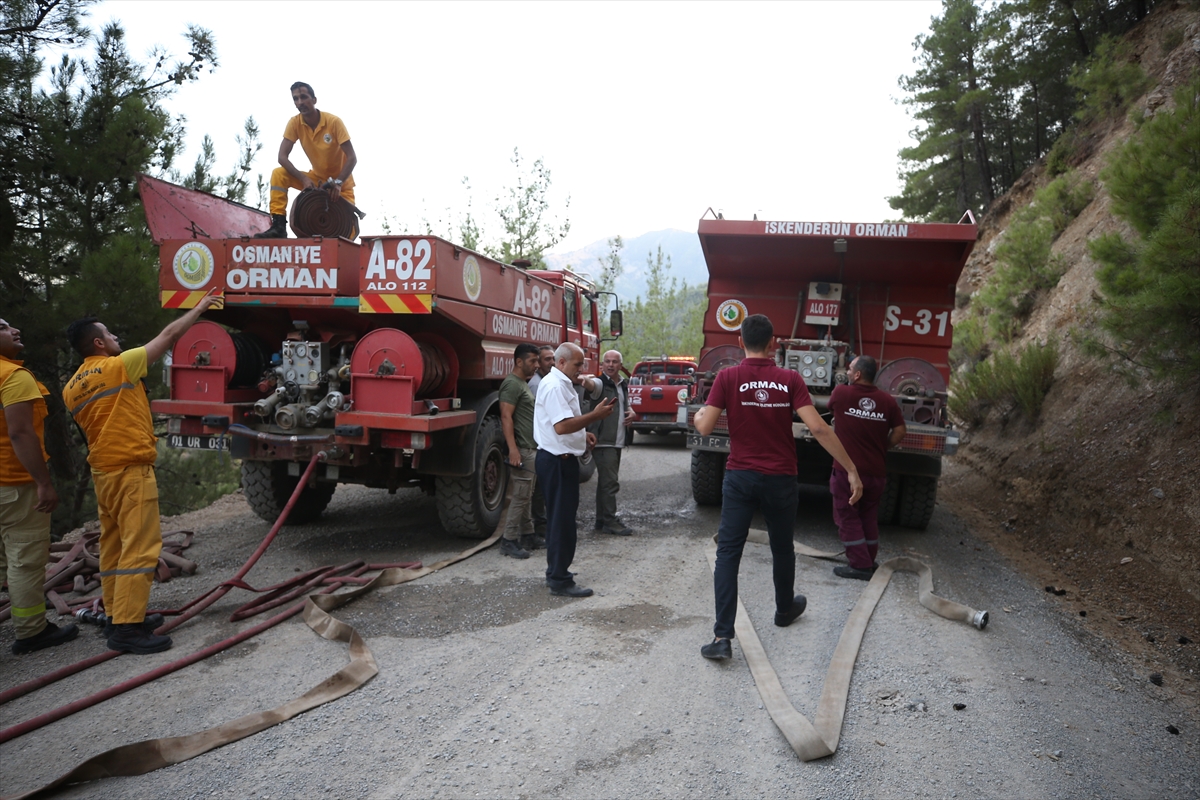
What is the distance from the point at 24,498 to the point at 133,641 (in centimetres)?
102

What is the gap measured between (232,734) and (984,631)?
4.06 meters

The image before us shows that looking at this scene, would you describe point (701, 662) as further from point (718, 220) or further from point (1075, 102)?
point (1075, 102)

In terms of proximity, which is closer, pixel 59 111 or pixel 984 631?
pixel 984 631

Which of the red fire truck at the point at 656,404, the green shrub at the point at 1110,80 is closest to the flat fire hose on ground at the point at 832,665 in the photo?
the red fire truck at the point at 656,404

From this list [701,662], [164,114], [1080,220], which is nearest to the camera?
[701,662]

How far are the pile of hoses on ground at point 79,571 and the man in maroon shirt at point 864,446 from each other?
476 cm

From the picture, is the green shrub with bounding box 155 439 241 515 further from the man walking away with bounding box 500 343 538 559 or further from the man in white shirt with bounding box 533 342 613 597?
the man in white shirt with bounding box 533 342 613 597

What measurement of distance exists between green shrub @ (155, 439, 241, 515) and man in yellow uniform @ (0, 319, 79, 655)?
18.7 ft

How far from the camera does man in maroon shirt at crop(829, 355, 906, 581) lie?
5.61 m

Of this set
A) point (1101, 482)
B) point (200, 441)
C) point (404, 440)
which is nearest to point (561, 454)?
point (404, 440)

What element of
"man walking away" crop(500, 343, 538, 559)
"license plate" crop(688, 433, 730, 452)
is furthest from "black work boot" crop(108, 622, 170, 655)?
"license plate" crop(688, 433, 730, 452)

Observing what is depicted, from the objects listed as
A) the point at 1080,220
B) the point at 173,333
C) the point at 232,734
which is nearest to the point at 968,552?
the point at 232,734

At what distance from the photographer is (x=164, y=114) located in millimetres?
8609

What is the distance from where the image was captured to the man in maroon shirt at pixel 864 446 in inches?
221
